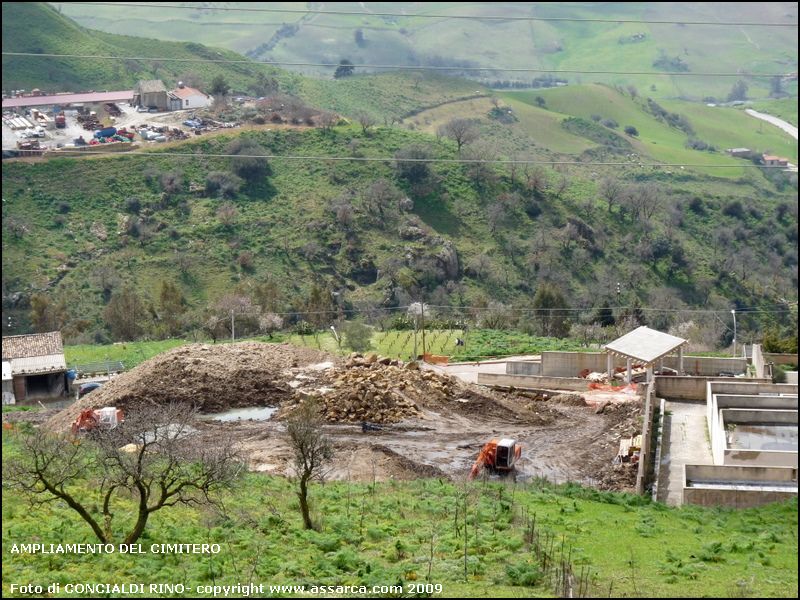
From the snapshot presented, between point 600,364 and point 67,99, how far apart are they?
66837 mm

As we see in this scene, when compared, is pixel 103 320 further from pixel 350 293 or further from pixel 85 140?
pixel 85 140

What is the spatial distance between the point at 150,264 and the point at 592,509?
53970 mm

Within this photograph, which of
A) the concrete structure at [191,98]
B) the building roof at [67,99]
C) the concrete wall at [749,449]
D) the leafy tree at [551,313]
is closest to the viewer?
the concrete wall at [749,449]

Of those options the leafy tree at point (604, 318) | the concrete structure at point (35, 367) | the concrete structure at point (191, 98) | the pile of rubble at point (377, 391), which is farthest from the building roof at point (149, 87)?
the pile of rubble at point (377, 391)

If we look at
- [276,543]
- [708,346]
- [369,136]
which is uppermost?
[369,136]

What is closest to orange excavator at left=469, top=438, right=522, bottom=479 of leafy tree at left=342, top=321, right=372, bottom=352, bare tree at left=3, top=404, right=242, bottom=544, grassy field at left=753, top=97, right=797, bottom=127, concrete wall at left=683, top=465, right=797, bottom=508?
concrete wall at left=683, top=465, right=797, bottom=508

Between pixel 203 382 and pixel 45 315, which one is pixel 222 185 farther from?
pixel 203 382

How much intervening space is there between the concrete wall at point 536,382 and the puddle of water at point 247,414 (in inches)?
307

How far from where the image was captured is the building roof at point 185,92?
101m

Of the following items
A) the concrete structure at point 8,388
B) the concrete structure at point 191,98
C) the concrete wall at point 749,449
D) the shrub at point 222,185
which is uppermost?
the concrete structure at point 191,98

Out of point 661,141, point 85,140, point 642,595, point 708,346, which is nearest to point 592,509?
point 642,595

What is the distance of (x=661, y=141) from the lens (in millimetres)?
130875

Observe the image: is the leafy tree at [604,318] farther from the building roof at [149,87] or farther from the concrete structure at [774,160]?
the concrete structure at [774,160]

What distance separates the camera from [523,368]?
44312 millimetres
